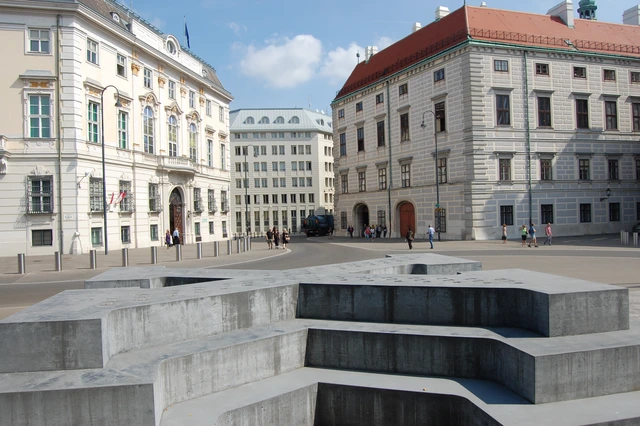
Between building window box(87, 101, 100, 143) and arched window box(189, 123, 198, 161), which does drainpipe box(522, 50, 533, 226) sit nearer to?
arched window box(189, 123, 198, 161)

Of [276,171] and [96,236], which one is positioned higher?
[276,171]

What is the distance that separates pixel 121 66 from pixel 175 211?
498 inches

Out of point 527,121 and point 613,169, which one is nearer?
point 527,121

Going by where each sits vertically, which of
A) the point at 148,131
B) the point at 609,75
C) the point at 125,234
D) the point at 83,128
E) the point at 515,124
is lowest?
the point at 125,234

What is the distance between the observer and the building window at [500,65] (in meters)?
37.0

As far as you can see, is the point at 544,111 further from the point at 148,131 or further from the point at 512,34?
the point at 148,131

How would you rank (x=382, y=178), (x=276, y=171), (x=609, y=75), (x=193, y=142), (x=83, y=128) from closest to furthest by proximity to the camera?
1. (x=83, y=128)
2. (x=609, y=75)
3. (x=193, y=142)
4. (x=382, y=178)
5. (x=276, y=171)

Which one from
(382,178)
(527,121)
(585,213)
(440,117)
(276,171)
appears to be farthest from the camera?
(276,171)

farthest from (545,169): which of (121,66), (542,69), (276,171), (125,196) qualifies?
(276,171)

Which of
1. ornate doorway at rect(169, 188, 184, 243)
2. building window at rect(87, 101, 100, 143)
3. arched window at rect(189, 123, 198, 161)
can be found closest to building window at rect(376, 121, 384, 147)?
arched window at rect(189, 123, 198, 161)

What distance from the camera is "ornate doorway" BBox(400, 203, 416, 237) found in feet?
142

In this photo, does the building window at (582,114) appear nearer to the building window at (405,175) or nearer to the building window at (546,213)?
the building window at (546,213)

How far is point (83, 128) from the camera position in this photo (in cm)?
3109

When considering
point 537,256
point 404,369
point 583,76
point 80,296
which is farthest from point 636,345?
point 583,76
